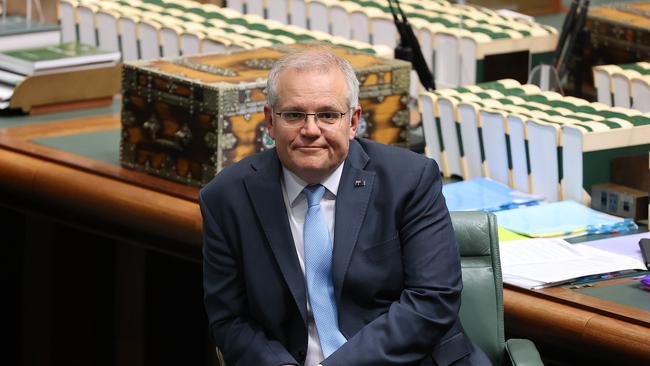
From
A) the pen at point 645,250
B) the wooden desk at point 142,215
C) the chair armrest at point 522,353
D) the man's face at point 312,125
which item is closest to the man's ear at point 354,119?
the man's face at point 312,125

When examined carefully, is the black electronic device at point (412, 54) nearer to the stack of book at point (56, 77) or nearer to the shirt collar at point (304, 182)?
the stack of book at point (56, 77)

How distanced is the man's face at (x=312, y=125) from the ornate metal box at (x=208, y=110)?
39.7 inches

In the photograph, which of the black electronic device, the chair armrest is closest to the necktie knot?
the chair armrest

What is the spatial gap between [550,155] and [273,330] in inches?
46.9

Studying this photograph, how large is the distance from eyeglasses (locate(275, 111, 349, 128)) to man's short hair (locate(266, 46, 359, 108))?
0.03m

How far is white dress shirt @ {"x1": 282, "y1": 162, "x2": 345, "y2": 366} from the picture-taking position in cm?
265

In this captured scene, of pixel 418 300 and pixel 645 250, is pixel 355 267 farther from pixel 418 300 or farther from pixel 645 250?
pixel 645 250

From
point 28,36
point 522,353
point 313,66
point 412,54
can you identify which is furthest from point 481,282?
point 28,36

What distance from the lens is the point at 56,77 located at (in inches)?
176

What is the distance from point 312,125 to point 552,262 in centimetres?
82

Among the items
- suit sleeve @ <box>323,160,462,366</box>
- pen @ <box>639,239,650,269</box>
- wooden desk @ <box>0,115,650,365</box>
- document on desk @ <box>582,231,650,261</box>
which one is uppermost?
suit sleeve @ <box>323,160,462,366</box>

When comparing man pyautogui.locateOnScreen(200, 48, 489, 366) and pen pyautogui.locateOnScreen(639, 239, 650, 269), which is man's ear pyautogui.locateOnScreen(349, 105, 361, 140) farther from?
pen pyautogui.locateOnScreen(639, 239, 650, 269)

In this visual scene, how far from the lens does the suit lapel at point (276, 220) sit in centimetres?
262

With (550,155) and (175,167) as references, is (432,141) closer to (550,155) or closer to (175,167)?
(550,155)
